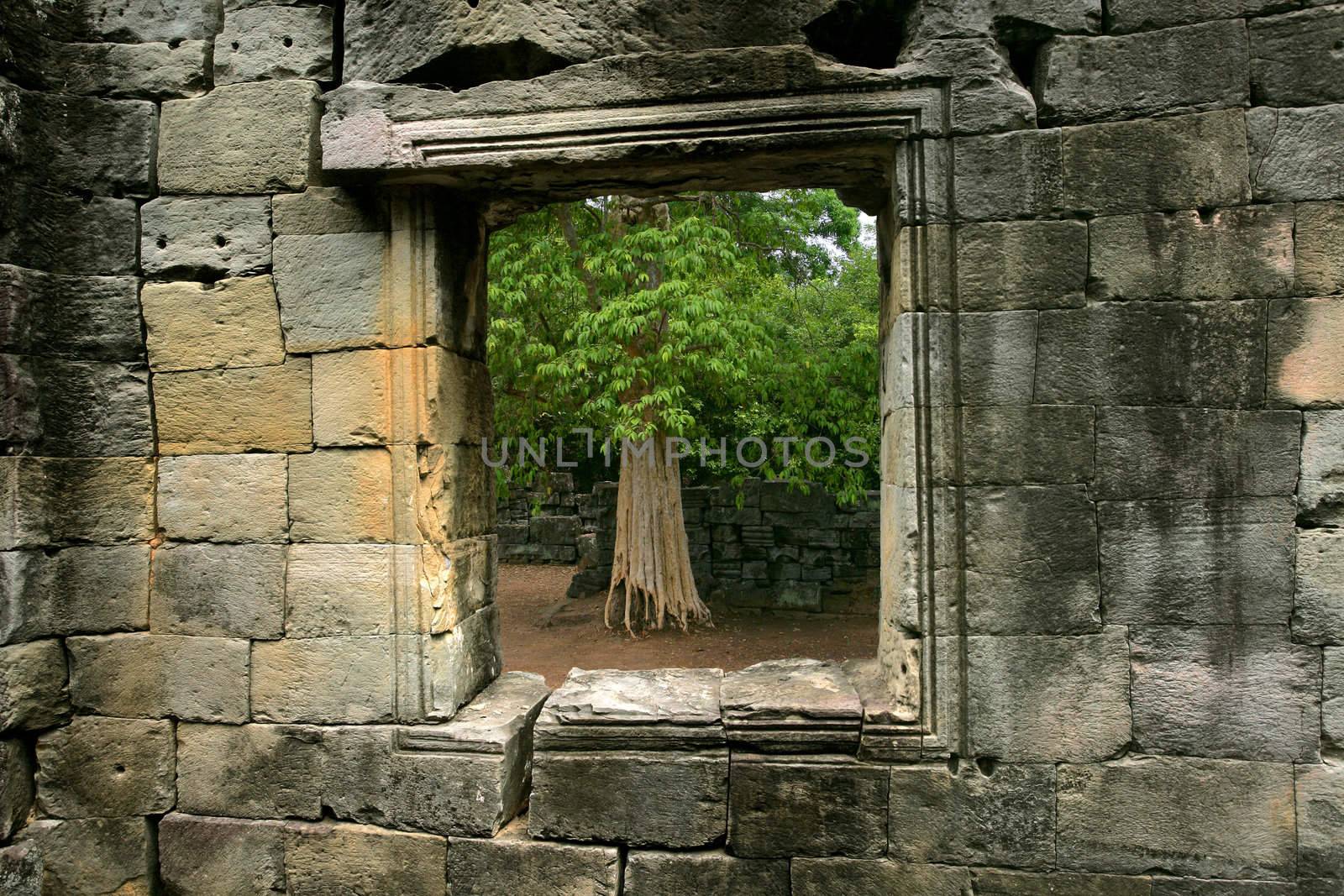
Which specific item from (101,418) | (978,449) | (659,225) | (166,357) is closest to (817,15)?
→ (978,449)

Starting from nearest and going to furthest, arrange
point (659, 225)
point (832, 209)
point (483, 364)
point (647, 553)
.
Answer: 1. point (483, 364)
2. point (659, 225)
3. point (647, 553)
4. point (832, 209)

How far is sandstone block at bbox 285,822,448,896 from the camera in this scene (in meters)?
3.13

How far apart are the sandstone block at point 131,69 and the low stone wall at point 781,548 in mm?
7790

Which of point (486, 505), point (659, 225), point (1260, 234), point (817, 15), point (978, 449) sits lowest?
point (486, 505)

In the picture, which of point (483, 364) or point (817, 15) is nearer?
point (817, 15)

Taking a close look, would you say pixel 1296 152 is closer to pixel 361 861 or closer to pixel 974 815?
pixel 974 815

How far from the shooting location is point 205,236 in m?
3.36

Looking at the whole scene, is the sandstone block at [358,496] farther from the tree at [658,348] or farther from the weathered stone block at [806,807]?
the tree at [658,348]

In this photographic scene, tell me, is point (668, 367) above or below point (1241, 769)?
above

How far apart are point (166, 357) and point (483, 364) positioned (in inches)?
52.9

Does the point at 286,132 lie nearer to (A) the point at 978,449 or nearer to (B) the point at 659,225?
(A) the point at 978,449

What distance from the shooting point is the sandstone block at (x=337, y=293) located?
10.6 ft

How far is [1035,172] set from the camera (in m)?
2.89

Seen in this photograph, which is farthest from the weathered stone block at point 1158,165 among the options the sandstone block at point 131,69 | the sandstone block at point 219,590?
the sandstone block at point 131,69
